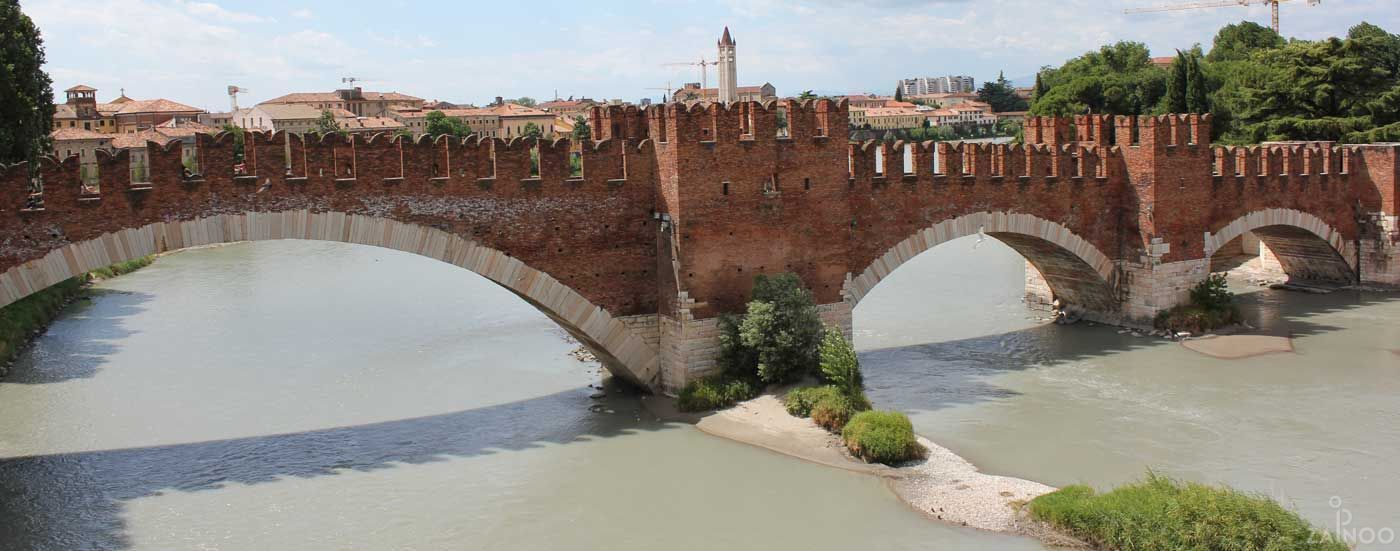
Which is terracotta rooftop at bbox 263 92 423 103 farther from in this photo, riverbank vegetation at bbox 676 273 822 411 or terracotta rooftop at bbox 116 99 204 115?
riverbank vegetation at bbox 676 273 822 411

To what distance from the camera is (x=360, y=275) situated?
33.3 metres

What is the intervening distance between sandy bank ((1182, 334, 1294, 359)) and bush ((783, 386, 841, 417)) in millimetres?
8067

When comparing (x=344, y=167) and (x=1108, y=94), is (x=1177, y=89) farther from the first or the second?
(x=344, y=167)

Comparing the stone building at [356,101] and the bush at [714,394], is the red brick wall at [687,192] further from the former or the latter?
the stone building at [356,101]

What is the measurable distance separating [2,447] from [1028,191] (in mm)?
15685

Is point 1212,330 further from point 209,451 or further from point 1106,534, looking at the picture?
point 209,451

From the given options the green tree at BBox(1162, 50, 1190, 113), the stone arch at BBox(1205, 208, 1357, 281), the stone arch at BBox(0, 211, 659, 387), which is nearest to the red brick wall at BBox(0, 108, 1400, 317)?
A: the stone arch at BBox(0, 211, 659, 387)

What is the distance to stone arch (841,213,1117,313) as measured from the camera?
754 inches

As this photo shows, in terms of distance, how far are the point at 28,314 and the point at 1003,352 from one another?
1892cm

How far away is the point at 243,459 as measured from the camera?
49.3ft

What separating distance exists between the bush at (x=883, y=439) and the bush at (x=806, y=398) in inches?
31.4

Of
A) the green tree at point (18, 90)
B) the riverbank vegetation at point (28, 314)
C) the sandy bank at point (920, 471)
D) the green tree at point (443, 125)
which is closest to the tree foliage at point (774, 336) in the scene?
the sandy bank at point (920, 471)

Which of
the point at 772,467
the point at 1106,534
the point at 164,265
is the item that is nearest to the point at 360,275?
the point at 164,265

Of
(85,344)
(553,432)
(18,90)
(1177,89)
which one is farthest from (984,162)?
(1177,89)
